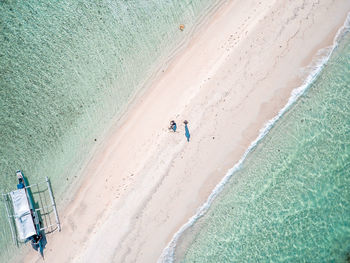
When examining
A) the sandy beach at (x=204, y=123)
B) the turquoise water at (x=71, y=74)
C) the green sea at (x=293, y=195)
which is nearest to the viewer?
the sandy beach at (x=204, y=123)

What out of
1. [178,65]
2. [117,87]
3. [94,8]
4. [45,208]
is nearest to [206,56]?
[178,65]

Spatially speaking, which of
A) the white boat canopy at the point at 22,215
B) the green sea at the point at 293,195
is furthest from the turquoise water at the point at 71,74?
the green sea at the point at 293,195

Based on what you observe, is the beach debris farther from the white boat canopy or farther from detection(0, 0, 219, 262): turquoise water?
the white boat canopy

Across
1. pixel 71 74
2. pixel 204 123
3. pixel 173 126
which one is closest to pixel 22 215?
pixel 71 74

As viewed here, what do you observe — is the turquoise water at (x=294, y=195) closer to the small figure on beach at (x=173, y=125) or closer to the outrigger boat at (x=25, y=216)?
the small figure on beach at (x=173, y=125)

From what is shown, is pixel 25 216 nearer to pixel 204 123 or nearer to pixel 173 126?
pixel 173 126

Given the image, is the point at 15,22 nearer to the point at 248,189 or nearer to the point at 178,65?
the point at 178,65
